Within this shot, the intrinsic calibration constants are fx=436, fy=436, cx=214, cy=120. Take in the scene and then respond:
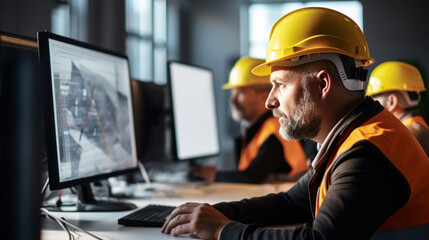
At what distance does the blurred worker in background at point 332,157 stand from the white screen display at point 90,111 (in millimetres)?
382

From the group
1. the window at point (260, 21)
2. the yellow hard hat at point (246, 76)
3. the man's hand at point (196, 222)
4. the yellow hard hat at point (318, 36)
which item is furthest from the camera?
the window at point (260, 21)

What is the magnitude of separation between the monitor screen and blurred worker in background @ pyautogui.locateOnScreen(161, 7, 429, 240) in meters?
0.99

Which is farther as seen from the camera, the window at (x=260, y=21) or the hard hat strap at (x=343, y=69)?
the window at (x=260, y=21)

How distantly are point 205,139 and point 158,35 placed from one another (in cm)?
405

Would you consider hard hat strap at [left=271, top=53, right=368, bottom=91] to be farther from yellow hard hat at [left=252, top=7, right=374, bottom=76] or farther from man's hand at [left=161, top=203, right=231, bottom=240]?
man's hand at [left=161, top=203, right=231, bottom=240]

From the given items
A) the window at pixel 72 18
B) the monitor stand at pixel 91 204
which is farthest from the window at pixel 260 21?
the monitor stand at pixel 91 204

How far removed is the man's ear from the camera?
123 centimetres

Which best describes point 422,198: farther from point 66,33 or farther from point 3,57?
point 66,33

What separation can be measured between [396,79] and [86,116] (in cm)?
190

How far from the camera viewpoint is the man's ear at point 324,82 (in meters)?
1.23

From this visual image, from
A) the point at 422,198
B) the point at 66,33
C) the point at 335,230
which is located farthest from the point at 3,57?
the point at 66,33

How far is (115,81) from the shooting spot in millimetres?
1669

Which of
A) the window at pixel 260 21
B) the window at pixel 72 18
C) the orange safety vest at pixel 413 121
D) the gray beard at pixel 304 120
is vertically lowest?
the orange safety vest at pixel 413 121

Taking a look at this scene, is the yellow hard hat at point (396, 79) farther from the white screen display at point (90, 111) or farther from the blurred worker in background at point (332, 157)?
the white screen display at point (90, 111)
